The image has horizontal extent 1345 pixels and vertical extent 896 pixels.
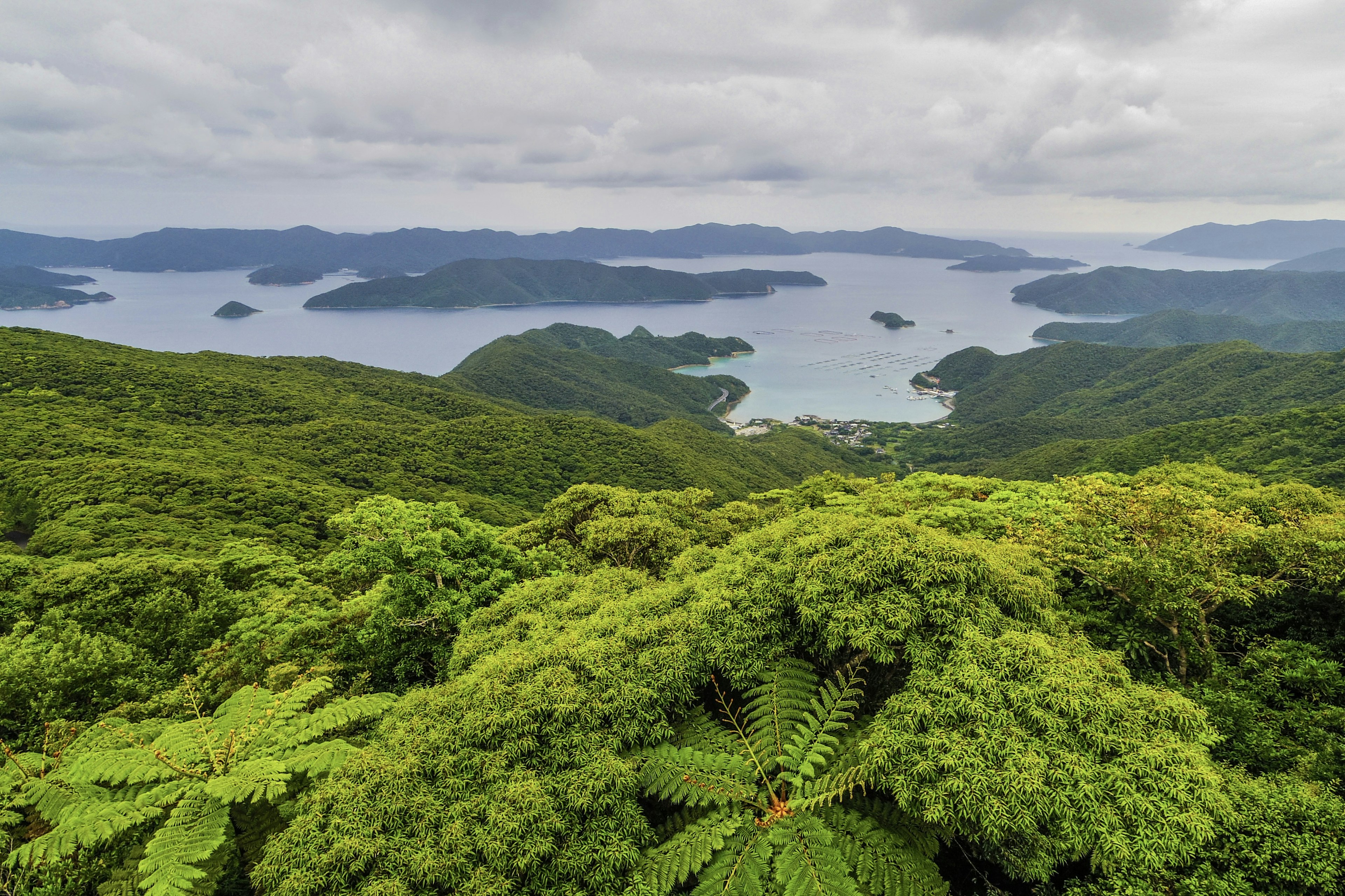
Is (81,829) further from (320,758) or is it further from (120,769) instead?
(320,758)

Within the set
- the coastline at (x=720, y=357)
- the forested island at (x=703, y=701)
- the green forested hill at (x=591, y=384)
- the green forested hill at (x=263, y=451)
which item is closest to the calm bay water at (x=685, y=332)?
the coastline at (x=720, y=357)

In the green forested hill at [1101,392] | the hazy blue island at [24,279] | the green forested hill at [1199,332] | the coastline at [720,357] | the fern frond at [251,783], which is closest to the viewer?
the fern frond at [251,783]

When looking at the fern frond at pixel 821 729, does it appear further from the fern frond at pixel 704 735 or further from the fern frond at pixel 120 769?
the fern frond at pixel 120 769

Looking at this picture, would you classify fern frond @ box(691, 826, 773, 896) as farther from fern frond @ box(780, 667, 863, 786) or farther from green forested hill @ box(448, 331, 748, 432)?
green forested hill @ box(448, 331, 748, 432)

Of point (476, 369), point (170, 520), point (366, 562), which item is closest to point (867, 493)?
point (366, 562)

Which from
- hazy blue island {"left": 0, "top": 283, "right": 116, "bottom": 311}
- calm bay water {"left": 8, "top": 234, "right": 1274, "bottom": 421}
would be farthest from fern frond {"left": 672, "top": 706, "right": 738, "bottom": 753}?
hazy blue island {"left": 0, "top": 283, "right": 116, "bottom": 311}

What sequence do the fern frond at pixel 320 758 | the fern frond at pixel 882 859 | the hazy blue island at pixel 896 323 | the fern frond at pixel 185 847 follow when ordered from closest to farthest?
1. the fern frond at pixel 185 847
2. the fern frond at pixel 882 859
3. the fern frond at pixel 320 758
4. the hazy blue island at pixel 896 323
